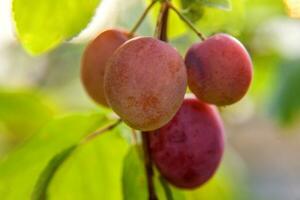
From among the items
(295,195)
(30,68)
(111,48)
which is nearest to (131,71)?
A: (111,48)

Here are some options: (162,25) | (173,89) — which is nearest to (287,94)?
(162,25)

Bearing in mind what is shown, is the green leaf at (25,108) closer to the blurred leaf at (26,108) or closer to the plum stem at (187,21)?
the blurred leaf at (26,108)

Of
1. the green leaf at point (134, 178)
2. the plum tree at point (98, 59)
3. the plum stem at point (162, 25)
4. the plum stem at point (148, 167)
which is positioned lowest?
the green leaf at point (134, 178)

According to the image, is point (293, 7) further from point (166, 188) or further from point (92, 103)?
point (92, 103)

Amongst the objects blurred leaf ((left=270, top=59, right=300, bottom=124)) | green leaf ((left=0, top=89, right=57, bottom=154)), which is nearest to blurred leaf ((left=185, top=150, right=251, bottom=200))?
blurred leaf ((left=270, top=59, right=300, bottom=124))

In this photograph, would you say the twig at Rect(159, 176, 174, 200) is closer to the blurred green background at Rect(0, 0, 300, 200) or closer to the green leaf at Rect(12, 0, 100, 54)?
the blurred green background at Rect(0, 0, 300, 200)

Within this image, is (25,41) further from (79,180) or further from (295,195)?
(295,195)

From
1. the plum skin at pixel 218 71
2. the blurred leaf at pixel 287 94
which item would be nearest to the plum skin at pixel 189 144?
the plum skin at pixel 218 71
